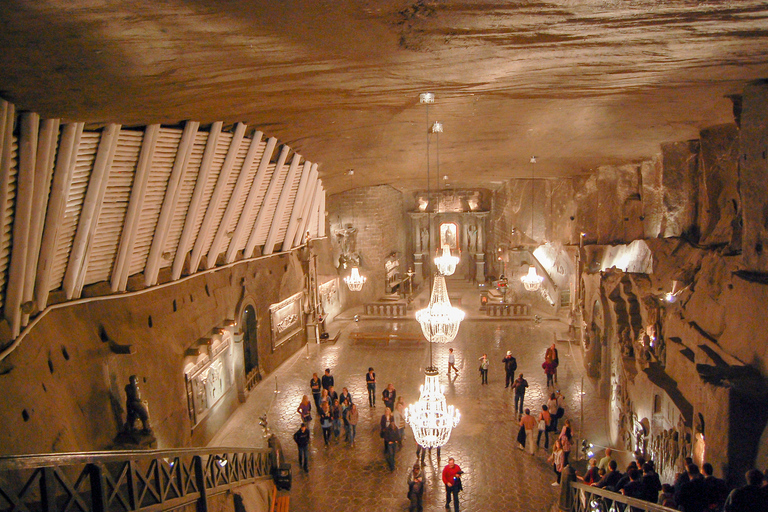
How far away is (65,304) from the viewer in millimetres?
6199

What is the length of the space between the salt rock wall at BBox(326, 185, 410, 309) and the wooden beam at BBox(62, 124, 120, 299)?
44.7 feet

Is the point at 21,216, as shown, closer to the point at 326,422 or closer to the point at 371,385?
the point at 326,422

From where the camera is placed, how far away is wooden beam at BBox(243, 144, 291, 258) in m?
10.2

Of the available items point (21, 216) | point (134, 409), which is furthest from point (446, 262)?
point (21, 216)

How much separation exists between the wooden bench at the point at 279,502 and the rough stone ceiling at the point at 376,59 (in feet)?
18.7

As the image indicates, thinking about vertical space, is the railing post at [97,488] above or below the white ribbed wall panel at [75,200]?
below

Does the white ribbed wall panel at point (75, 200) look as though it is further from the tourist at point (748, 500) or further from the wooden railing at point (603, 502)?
the tourist at point (748, 500)

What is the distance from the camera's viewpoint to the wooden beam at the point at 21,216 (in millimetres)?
4750

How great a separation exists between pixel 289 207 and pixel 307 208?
1.12 metres

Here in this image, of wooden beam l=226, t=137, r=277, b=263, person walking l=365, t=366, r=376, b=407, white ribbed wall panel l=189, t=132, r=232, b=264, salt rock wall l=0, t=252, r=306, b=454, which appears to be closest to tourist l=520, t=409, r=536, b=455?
person walking l=365, t=366, r=376, b=407

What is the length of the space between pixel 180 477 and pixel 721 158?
33.6 ft

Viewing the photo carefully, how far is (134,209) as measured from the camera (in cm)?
673

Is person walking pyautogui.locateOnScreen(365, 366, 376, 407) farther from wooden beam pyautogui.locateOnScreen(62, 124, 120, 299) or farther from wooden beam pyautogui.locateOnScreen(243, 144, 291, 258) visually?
wooden beam pyautogui.locateOnScreen(62, 124, 120, 299)

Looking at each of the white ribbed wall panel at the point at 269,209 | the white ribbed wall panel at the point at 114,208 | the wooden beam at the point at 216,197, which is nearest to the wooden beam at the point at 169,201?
the white ribbed wall panel at the point at 114,208
